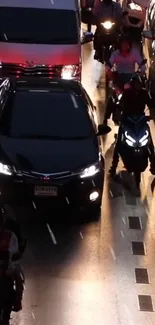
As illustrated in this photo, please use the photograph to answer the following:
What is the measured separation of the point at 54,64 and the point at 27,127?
4.96 metres

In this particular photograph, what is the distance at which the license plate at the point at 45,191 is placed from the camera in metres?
11.7

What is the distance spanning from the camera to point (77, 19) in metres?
18.5

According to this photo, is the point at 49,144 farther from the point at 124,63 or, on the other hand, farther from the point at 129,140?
the point at 124,63

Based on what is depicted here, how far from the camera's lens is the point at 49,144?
12375 mm

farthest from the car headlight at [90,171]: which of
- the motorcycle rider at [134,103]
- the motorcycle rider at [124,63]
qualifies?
the motorcycle rider at [124,63]

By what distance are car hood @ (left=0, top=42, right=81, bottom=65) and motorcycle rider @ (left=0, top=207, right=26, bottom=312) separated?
9785 millimetres

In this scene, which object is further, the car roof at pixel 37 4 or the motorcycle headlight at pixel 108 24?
the motorcycle headlight at pixel 108 24

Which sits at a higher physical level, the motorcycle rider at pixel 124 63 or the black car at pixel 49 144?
the motorcycle rider at pixel 124 63

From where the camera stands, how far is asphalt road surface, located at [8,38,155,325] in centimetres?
974

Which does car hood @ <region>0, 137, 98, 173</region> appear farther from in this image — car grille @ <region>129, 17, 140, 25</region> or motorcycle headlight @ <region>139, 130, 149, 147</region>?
car grille @ <region>129, 17, 140, 25</region>

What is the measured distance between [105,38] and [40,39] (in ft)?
8.52

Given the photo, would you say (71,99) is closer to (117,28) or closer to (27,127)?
(27,127)

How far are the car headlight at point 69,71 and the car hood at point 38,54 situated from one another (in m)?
0.08

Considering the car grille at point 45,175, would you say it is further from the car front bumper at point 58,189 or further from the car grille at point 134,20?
the car grille at point 134,20
